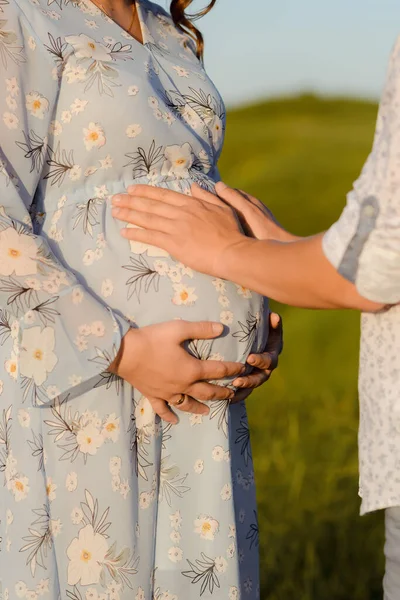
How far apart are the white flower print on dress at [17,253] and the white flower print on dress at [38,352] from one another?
11 cm

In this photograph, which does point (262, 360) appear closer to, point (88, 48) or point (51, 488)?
point (51, 488)

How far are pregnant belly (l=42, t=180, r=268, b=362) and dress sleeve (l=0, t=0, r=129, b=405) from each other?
0.19ft

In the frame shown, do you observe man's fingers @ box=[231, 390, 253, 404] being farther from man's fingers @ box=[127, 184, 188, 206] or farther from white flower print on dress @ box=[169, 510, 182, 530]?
man's fingers @ box=[127, 184, 188, 206]

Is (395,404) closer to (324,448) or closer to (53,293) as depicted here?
(53,293)

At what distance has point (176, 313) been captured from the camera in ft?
5.95

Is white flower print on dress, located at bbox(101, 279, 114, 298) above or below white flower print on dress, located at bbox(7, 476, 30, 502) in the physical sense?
above

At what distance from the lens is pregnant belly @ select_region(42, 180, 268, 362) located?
181cm

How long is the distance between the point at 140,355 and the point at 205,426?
0.26m

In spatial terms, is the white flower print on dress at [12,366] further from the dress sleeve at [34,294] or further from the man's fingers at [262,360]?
the man's fingers at [262,360]

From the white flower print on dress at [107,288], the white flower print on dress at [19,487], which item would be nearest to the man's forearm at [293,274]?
the white flower print on dress at [107,288]

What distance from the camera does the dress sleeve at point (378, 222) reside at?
1.32m

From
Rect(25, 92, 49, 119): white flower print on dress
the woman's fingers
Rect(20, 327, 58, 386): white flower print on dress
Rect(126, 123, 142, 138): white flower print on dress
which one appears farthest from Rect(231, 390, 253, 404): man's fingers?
Rect(25, 92, 49, 119): white flower print on dress

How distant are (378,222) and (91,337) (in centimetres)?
63

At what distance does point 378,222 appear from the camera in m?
1.34
